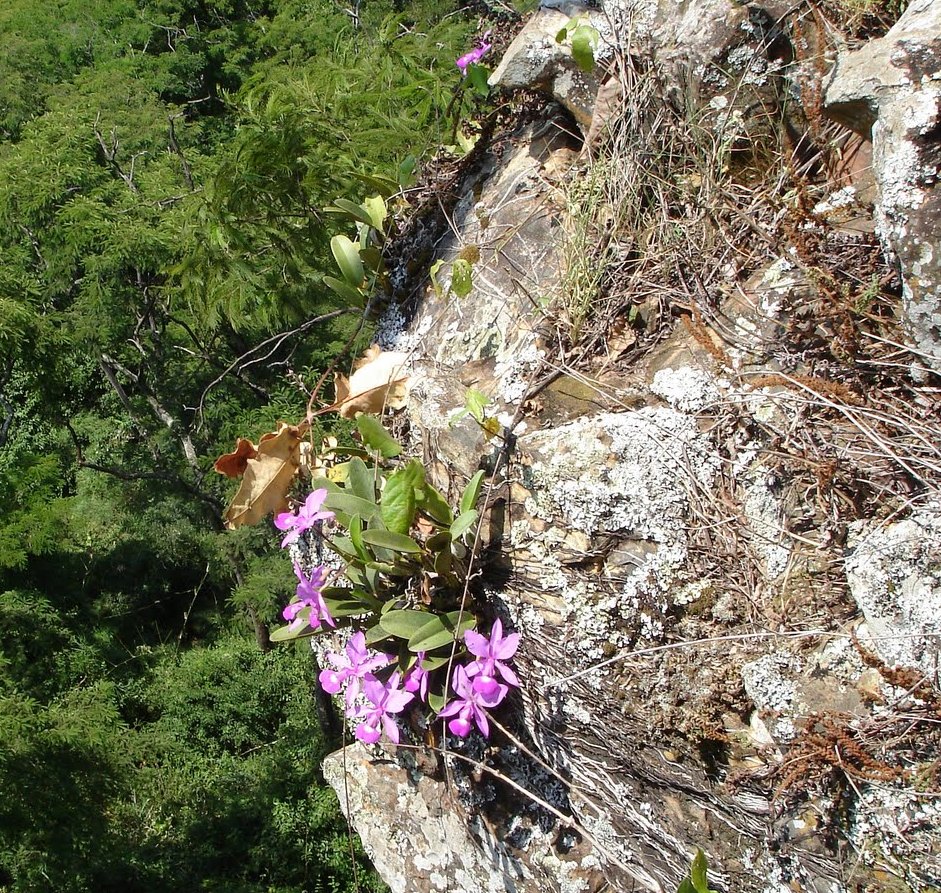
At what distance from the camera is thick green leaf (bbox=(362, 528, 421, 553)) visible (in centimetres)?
182

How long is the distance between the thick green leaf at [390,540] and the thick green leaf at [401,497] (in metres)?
0.03

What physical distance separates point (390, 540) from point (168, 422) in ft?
30.7

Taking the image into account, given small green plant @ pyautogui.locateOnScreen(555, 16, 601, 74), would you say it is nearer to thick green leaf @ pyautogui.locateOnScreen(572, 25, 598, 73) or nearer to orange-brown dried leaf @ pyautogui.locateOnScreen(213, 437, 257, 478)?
thick green leaf @ pyautogui.locateOnScreen(572, 25, 598, 73)

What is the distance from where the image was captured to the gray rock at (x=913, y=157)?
151cm

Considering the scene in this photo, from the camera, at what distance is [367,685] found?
1.86 m

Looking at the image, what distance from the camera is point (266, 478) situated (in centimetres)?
228

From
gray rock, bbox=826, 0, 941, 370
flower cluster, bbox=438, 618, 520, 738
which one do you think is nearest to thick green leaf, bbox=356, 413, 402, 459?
flower cluster, bbox=438, 618, 520, 738

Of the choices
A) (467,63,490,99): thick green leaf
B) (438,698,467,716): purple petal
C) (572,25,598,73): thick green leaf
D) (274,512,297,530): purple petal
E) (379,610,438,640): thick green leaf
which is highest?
(572,25,598,73): thick green leaf

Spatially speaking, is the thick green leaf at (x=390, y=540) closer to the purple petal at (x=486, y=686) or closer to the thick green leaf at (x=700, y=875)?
the purple petal at (x=486, y=686)

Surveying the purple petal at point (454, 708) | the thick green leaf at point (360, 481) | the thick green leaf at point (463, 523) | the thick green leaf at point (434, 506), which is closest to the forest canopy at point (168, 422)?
the thick green leaf at point (360, 481)

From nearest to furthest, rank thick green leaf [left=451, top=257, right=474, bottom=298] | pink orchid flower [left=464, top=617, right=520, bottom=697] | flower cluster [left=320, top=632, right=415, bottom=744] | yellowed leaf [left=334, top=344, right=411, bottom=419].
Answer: pink orchid flower [left=464, top=617, right=520, bottom=697], flower cluster [left=320, top=632, right=415, bottom=744], thick green leaf [left=451, top=257, right=474, bottom=298], yellowed leaf [left=334, top=344, right=411, bottom=419]

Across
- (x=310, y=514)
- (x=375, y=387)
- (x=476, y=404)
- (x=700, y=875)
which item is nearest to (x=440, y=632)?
(x=310, y=514)

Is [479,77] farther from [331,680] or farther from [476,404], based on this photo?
[331,680]

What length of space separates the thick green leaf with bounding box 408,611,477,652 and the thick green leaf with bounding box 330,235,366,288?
117cm
